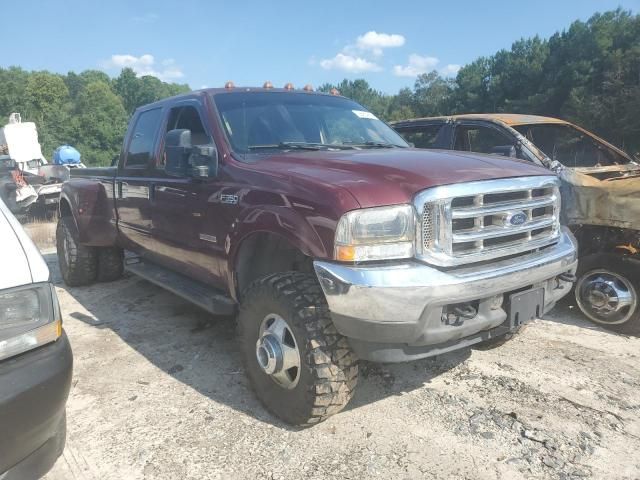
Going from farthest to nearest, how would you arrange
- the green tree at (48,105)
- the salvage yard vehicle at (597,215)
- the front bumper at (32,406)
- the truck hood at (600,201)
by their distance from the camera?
the green tree at (48,105), the salvage yard vehicle at (597,215), the truck hood at (600,201), the front bumper at (32,406)

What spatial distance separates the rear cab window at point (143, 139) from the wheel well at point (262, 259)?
1783 mm

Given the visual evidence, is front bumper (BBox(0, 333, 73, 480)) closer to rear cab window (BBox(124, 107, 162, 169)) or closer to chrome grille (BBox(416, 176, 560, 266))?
chrome grille (BBox(416, 176, 560, 266))

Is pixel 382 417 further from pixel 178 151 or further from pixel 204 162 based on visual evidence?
pixel 178 151

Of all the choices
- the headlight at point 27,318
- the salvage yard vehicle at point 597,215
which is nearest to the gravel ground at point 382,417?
the salvage yard vehicle at point 597,215

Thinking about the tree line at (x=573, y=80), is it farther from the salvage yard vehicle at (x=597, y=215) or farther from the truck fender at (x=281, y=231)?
the truck fender at (x=281, y=231)

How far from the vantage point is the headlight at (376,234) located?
2.40 meters

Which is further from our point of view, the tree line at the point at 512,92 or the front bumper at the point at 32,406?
the tree line at the point at 512,92

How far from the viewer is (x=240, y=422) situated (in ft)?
9.71

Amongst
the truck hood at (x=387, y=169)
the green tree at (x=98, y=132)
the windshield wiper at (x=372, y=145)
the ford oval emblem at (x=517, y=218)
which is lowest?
the ford oval emblem at (x=517, y=218)

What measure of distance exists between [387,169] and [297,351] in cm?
112

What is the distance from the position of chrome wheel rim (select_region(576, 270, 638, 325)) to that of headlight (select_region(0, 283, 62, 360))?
4167 millimetres

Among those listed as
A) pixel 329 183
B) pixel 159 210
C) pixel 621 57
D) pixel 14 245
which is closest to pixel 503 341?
pixel 329 183

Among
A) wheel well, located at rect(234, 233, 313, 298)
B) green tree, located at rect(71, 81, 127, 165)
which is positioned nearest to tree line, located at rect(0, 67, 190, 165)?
green tree, located at rect(71, 81, 127, 165)

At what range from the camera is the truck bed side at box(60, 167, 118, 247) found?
523 centimetres
